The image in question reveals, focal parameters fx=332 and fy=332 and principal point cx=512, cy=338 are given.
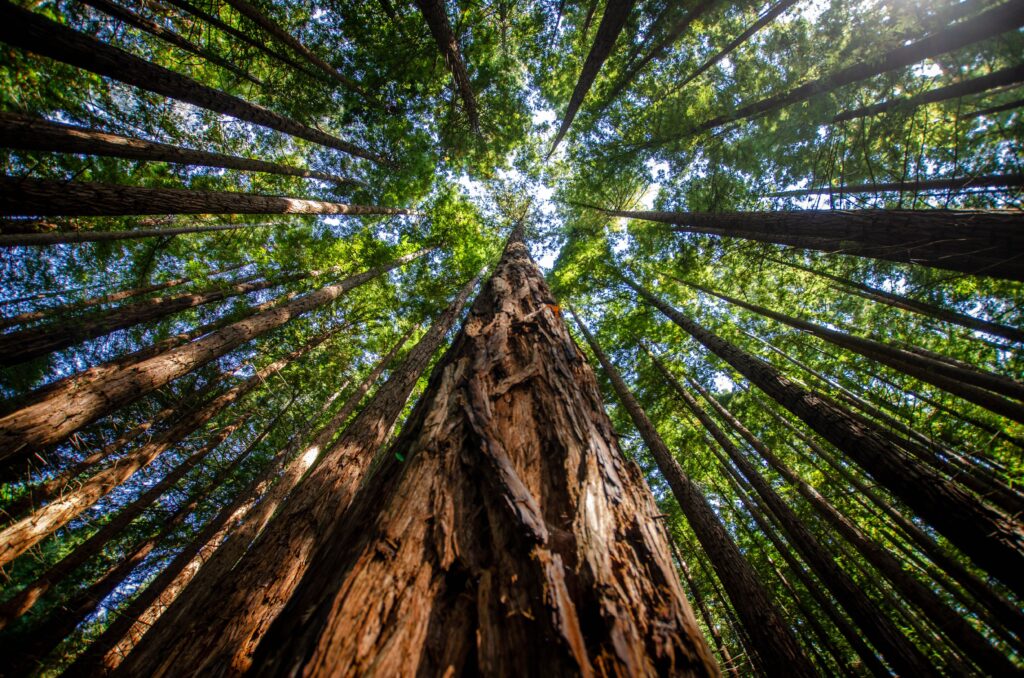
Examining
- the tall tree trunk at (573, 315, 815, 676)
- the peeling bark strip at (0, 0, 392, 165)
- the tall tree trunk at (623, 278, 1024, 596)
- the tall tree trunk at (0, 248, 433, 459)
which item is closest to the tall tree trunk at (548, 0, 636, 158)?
the peeling bark strip at (0, 0, 392, 165)

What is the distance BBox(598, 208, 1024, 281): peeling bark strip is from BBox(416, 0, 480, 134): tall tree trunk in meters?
6.57

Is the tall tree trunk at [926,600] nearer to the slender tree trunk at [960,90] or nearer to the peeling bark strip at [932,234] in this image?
the peeling bark strip at [932,234]

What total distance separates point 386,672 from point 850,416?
4.31m

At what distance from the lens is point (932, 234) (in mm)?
2807

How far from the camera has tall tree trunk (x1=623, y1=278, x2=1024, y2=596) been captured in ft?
6.88

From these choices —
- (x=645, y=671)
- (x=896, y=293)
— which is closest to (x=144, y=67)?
(x=645, y=671)

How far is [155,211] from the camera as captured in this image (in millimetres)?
4250

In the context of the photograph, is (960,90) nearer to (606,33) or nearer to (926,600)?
(606,33)

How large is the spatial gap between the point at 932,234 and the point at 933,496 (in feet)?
6.98

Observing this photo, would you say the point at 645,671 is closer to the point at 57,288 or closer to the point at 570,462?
the point at 570,462

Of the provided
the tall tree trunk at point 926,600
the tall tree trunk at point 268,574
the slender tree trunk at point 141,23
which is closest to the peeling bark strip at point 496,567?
the tall tree trunk at point 268,574

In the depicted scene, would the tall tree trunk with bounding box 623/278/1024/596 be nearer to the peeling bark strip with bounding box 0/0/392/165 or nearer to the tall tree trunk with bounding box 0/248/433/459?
the tall tree trunk with bounding box 0/248/433/459

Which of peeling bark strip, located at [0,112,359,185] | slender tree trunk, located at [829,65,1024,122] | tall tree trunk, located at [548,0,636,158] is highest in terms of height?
tall tree trunk, located at [548,0,636,158]

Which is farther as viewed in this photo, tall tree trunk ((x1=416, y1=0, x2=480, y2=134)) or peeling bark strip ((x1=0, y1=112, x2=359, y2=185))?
tall tree trunk ((x1=416, y1=0, x2=480, y2=134))
